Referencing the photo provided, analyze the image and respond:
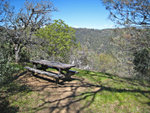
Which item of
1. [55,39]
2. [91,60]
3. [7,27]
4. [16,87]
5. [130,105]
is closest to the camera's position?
[130,105]

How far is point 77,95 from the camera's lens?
14.3 feet

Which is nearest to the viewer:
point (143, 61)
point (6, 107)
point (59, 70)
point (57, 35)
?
point (6, 107)

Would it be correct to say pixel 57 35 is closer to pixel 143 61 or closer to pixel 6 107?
pixel 6 107

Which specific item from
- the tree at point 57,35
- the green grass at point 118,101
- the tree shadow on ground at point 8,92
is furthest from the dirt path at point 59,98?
the tree at point 57,35

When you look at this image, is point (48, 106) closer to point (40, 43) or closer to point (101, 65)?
point (40, 43)

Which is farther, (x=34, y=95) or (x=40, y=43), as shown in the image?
(x=40, y=43)

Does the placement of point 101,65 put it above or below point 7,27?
below

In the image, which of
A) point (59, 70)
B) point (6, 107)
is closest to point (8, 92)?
point (6, 107)

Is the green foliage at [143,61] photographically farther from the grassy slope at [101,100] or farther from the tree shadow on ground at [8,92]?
the tree shadow on ground at [8,92]

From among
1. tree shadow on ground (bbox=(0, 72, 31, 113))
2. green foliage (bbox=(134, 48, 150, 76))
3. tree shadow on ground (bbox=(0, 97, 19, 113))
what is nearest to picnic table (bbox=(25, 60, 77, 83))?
tree shadow on ground (bbox=(0, 72, 31, 113))

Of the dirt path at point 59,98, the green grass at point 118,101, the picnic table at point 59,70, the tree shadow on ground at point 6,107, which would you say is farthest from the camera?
the picnic table at point 59,70

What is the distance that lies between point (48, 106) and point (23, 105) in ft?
2.70

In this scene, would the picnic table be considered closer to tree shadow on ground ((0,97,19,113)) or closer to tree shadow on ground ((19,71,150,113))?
tree shadow on ground ((19,71,150,113))

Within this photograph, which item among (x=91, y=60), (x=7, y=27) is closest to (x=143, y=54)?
(x=7, y=27)
